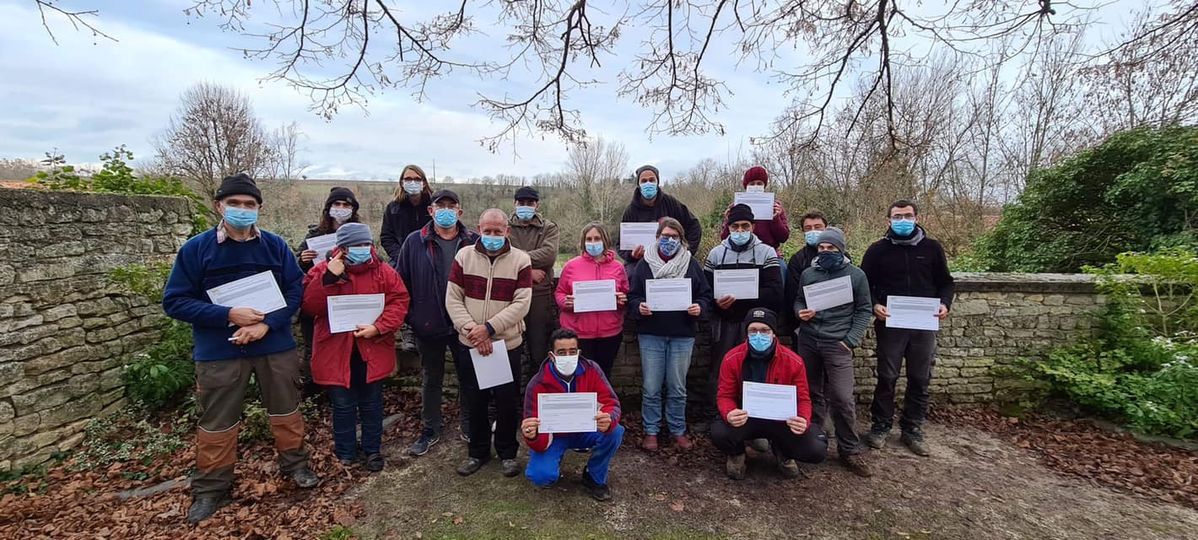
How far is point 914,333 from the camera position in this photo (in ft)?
13.0

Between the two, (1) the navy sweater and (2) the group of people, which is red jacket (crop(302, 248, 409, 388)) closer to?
(2) the group of people

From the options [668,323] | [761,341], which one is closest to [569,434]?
[668,323]

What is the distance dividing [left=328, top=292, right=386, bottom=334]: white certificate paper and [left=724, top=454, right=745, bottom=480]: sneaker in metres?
2.92

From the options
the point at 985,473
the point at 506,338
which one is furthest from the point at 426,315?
the point at 985,473

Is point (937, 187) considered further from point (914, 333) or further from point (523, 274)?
point (523, 274)

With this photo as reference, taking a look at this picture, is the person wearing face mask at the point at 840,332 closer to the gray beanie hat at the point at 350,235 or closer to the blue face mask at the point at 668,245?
the blue face mask at the point at 668,245

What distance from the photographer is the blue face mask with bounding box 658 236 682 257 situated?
12.5ft

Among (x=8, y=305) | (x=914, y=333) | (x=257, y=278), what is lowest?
(x=914, y=333)

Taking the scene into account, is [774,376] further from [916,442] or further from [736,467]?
[916,442]

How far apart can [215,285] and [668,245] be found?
315 centimetres

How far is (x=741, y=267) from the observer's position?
3.94 metres

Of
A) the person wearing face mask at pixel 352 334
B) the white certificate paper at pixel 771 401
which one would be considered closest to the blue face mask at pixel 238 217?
the person wearing face mask at pixel 352 334

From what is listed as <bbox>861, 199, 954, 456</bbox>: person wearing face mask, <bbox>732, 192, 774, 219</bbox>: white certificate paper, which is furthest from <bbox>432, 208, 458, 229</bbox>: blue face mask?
<bbox>861, 199, 954, 456</bbox>: person wearing face mask

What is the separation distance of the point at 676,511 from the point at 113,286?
5.22 m
